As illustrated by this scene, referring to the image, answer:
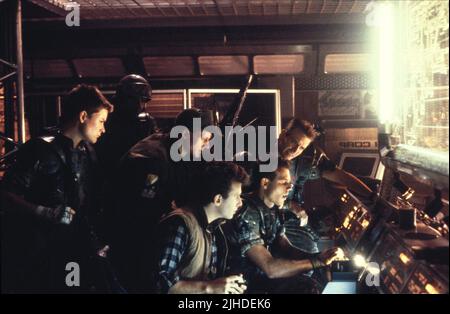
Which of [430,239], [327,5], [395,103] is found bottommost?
[430,239]

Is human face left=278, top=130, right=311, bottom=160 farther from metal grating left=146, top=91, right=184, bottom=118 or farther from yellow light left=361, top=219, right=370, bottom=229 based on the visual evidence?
metal grating left=146, top=91, right=184, bottom=118

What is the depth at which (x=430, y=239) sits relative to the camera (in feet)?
11.0

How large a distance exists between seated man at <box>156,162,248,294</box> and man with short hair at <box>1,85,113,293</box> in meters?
0.99

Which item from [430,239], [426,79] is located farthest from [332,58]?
[430,239]

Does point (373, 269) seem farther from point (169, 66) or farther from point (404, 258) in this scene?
point (169, 66)

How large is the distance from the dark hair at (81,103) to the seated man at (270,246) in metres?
1.64

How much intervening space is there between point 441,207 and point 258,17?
222 inches

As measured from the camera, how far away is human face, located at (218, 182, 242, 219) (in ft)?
13.3

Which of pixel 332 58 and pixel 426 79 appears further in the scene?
pixel 332 58

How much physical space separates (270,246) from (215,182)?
57.4 inches

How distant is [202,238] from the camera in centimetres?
391

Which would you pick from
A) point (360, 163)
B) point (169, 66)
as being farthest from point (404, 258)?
point (169, 66)

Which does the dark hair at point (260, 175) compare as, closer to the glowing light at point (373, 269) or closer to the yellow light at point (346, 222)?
the yellow light at point (346, 222)
